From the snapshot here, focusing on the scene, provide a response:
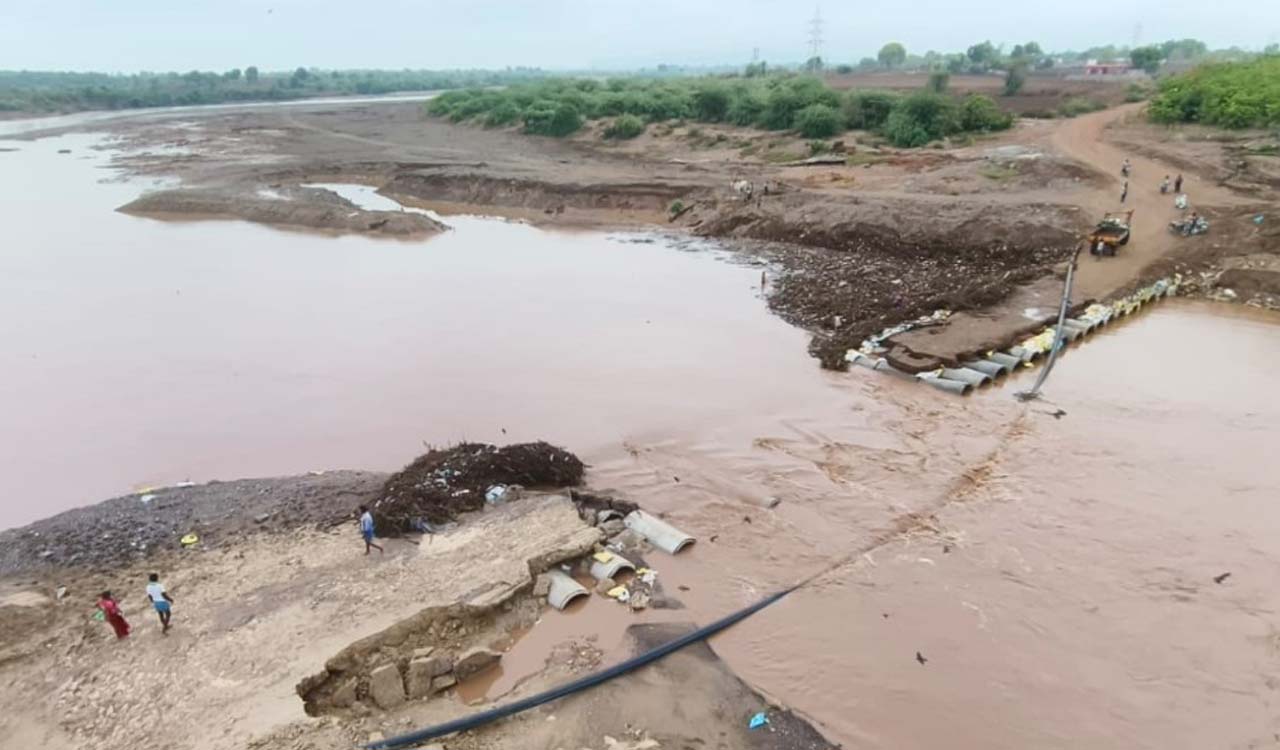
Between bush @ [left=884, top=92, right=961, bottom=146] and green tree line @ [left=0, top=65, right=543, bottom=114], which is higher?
green tree line @ [left=0, top=65, right=543, bottom=114]

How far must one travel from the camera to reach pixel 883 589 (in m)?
9.42

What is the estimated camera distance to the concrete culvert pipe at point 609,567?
9.45 metres

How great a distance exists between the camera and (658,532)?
403 inches

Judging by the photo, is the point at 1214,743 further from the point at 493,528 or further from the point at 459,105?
the point at 459,105

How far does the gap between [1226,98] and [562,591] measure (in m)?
37.2

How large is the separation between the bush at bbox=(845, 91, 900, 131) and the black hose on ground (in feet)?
127

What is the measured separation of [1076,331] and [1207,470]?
5751 millimetres

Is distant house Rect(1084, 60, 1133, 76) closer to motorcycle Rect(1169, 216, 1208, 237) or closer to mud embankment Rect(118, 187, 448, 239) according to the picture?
motorcycle Rect(1169, 216, 1208, 237)

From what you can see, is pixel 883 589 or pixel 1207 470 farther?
pixel 1207 470

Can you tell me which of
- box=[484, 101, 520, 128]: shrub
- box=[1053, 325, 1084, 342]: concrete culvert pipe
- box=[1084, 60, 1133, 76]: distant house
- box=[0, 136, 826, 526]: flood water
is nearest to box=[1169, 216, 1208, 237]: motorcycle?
box=[1053, 325, 1084, 342]: concrete culvert pipe

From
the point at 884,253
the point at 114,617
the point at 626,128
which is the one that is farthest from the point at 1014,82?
the point at 114,617

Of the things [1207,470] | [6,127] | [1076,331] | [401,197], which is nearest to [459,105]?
[401,197]

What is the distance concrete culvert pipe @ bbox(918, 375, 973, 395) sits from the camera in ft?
47.8

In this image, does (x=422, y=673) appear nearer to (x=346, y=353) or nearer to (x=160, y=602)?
(x=160, y=602)
